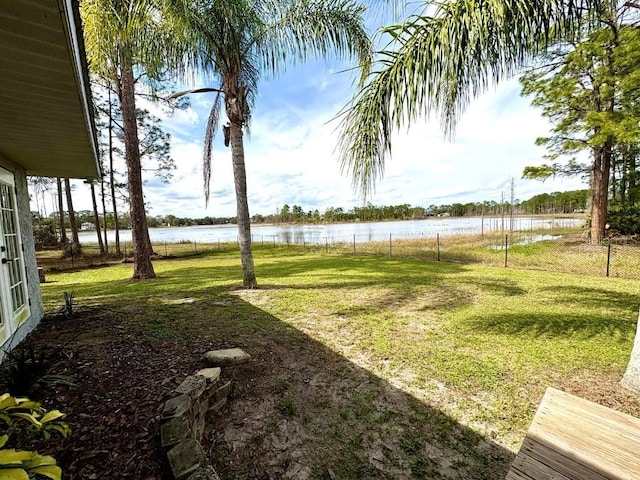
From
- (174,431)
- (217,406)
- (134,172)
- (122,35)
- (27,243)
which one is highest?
(122,35)

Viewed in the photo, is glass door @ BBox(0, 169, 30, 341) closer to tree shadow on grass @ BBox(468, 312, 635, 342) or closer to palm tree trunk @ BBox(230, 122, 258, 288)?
palm tree trunk @ BBox(230, 122, 258, 288)

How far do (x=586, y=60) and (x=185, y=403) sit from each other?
14852mm

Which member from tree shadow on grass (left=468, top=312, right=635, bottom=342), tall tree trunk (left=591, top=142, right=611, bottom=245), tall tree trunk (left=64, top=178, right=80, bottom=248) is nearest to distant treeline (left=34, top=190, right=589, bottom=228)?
tall tree trunk (left=64, top=178, right=80, bottom=248)

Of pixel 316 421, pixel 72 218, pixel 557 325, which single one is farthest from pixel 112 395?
pixel 72 218

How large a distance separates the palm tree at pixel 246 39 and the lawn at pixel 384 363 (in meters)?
2.66

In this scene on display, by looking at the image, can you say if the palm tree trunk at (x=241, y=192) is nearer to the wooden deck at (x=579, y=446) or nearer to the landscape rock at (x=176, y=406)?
the landscape rock at (x=176, y=406)

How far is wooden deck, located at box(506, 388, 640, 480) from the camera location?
1374 mm

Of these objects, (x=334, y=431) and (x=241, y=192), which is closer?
(x=334, y=431)

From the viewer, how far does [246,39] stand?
548 centimetres

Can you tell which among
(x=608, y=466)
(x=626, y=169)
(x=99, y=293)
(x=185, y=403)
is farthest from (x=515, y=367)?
(x=626, y=169)

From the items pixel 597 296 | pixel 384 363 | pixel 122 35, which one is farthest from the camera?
pixel 597 296

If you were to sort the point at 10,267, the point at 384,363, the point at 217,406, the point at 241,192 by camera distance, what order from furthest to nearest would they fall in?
the point at 241,192, the point at 10,267, the point at 384,363, the point at 217,406

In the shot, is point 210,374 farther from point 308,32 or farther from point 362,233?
point 362,233

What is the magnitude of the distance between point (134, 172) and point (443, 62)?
843cm
